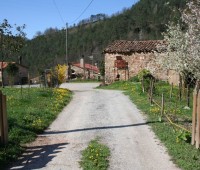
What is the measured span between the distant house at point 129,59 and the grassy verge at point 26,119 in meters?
15.2

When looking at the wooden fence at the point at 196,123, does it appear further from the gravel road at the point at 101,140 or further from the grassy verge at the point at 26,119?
the grassy verge at the point at 26,119

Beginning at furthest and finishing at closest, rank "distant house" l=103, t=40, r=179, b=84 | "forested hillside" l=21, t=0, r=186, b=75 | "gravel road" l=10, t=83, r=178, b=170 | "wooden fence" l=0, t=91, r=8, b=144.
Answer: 1. "forested hillside" l=21, t=0, r=186, b=75
2. "distant house" l=103, t=40, r=179, b=84
3. "wooden fence" l=0, t=91, r=8, b=144
4. "gravel road" l=10, t=83, r=178, b=170

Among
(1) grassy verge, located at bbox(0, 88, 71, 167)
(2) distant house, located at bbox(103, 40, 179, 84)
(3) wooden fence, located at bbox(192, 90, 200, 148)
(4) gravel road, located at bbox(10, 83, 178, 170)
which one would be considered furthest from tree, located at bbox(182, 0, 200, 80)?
(2) distant house, located at bbox(103, 40, 179, 84)

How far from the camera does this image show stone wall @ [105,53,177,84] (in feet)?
112

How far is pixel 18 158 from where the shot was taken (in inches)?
371

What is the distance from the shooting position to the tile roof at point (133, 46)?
3494cm

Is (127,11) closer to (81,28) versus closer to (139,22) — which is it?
(139,22)

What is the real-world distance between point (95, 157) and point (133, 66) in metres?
27.0

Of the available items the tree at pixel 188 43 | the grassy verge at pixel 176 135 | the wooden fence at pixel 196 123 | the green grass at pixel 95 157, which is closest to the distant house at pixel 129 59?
the tree at pixel 188 43

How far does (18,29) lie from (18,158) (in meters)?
13.7

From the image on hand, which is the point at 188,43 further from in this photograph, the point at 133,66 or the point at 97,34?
the point at 97,34

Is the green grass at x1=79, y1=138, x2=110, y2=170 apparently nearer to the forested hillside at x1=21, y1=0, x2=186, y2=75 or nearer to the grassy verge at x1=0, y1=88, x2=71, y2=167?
the grassy verge at x1=0, y1=88, x2=71, y2=167

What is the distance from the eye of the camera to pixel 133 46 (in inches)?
1419

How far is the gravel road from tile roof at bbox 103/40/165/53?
1814cm
